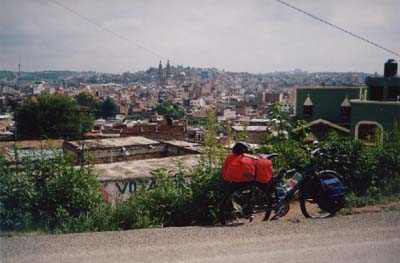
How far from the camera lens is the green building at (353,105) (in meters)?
21.3

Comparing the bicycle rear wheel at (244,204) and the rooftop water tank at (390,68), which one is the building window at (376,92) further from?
the bicycle rear wheel at (244,204)

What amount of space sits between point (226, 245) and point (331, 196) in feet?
5.56

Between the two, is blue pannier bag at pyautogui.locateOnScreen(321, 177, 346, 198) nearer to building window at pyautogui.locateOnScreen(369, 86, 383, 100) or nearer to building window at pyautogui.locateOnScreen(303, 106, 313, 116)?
building window at pyautogui.locateOnScreen(369, 86, 383, 100)

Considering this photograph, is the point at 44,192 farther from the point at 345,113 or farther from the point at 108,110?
the point at 108,110

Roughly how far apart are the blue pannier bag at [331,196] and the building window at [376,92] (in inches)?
822

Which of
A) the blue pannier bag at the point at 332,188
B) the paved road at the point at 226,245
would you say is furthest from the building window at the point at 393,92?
the paved road at the point at 226,245

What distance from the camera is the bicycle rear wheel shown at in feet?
16.2

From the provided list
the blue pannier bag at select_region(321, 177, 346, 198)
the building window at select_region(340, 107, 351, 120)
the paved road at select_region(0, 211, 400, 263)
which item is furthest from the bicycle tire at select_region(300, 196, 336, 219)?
the building window at select_region(340, 107, 351, 120)

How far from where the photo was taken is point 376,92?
24.5 m

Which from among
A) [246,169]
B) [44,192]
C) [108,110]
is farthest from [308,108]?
[108,110]

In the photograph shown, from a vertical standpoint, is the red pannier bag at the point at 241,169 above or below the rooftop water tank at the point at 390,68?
below

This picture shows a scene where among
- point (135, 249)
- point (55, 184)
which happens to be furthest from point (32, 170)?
point (135, 249)

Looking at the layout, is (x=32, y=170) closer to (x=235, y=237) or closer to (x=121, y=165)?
(x=235, y=237)

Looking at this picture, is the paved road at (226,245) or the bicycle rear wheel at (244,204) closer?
the paved road at (226,245)
